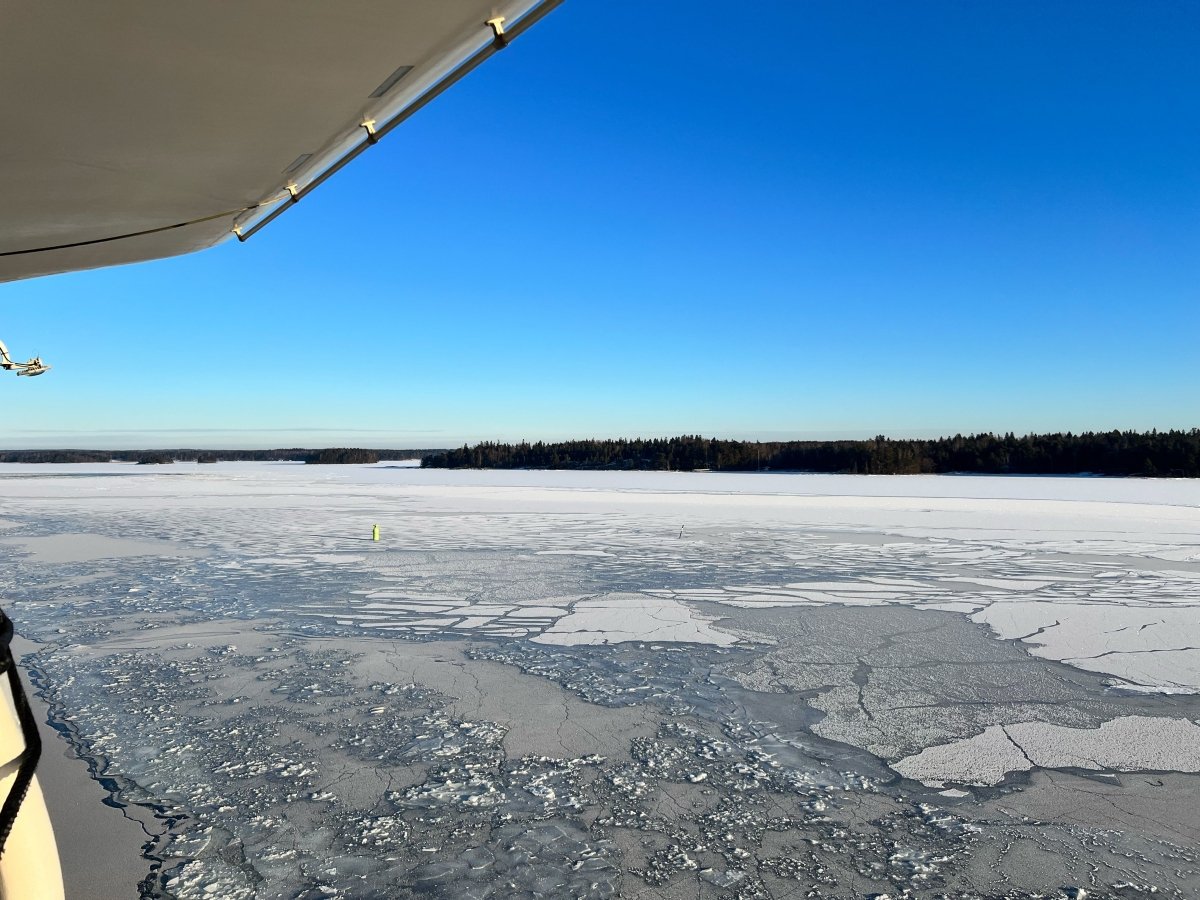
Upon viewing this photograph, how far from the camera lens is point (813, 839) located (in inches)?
127

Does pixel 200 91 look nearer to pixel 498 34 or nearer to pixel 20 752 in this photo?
pixel 498 34

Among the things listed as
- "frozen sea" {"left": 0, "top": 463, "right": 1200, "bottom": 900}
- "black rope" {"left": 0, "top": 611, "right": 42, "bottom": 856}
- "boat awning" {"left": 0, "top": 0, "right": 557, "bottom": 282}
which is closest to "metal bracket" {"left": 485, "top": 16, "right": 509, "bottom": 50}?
"boat awning" {"left": 0, "top": 0, "right": 557, "bottom": 282}

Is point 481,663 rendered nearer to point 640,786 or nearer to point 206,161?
point 640,786

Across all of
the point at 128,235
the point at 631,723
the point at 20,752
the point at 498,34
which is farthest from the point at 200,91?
the point at 631,723

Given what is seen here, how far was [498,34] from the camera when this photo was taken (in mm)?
2174

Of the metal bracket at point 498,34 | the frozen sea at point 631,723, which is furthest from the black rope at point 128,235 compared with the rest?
the frozen sea at point 631,723

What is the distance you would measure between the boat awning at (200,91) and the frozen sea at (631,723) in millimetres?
2582

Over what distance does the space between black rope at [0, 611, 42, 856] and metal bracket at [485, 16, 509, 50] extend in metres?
1.81

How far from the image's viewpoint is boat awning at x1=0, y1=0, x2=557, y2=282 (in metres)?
2.00

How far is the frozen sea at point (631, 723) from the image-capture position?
307cm

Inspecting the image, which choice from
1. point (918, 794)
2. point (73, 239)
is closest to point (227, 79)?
point (73, 239)

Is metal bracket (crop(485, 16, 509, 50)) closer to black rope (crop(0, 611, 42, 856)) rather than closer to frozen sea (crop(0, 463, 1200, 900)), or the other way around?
black rope (crop(0, 611, 42, 856))

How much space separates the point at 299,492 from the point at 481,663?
24.2 m

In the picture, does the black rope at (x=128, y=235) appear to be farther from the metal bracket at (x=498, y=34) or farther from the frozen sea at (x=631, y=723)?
the frozen sea at (x=631, y=723)
